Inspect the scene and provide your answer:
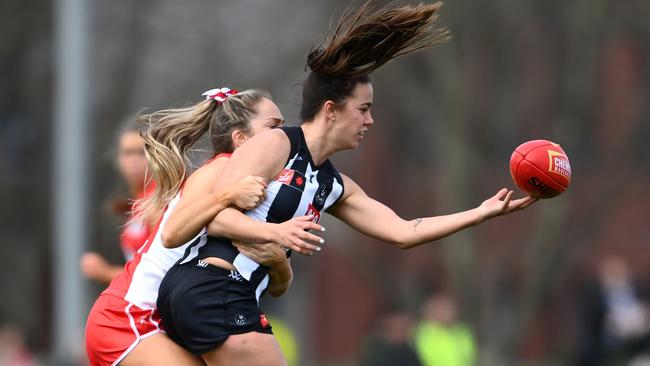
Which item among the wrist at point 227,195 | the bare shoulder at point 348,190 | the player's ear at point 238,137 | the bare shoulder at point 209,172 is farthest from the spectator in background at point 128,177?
the wrist at point 227,195

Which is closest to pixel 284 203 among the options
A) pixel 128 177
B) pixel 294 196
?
pixel 294 196

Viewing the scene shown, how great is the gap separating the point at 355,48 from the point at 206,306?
1303 mm

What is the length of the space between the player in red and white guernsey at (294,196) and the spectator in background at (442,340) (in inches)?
299

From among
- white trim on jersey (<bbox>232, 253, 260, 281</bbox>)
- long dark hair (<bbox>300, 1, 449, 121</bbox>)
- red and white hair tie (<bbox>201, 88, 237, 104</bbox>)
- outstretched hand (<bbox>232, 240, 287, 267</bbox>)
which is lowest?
white trim on jersey (<bbox>232, 253, 260, 281</bbox>)

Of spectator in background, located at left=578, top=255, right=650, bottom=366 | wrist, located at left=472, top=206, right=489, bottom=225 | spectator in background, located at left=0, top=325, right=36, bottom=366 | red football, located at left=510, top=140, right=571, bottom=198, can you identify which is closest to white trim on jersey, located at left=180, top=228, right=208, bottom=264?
wrist, located at left=472, top=206, right=489, bottom=225

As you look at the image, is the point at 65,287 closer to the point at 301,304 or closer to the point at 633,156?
the point at 633,156

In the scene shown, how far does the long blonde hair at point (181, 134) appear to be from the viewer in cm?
608

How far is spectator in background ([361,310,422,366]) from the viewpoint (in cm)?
1216

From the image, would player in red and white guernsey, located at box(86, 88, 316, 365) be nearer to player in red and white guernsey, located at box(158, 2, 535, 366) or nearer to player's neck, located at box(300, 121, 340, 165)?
player in red and white guernsey, located at box(158, 2, 535, 366)

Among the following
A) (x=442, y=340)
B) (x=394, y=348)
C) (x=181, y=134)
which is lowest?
(x=442, y=340)

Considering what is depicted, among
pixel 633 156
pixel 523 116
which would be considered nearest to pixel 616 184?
pixel 633 156

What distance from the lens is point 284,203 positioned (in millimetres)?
5723

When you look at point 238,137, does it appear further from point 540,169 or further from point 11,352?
point 11,352

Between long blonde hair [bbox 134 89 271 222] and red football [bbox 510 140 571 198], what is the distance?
4.07 ft
